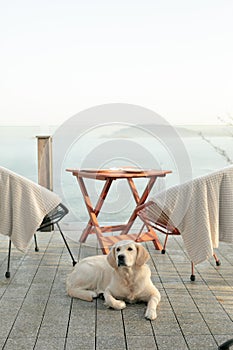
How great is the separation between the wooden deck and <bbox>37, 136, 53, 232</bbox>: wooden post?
1321 mm

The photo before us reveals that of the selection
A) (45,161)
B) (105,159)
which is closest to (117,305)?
(105,159)

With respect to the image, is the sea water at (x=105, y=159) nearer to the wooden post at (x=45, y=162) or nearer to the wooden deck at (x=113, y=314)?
the wooden post at (x=45, y=162)

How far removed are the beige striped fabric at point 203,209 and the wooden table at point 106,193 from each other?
930mm

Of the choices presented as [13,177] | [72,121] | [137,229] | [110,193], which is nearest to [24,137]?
[72,121]

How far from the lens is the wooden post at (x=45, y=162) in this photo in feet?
17.2

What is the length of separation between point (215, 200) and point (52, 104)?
16.0 ft

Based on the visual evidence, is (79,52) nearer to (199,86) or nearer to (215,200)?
(199,86)

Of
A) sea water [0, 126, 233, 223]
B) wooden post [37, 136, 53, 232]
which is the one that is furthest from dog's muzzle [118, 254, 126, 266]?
wooden post [37, 136, 53, 232]

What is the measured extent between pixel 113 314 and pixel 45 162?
2617mm

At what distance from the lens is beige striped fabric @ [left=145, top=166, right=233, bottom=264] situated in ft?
11.4

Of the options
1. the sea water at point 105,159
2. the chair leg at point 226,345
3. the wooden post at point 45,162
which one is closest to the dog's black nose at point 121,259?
the chair leg at point 226,345

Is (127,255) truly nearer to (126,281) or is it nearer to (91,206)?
(126,281)

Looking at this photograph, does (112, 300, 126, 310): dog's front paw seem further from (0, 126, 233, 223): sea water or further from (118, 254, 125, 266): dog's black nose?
(0, 126, 233, 223): sea water

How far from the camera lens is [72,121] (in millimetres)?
5145
